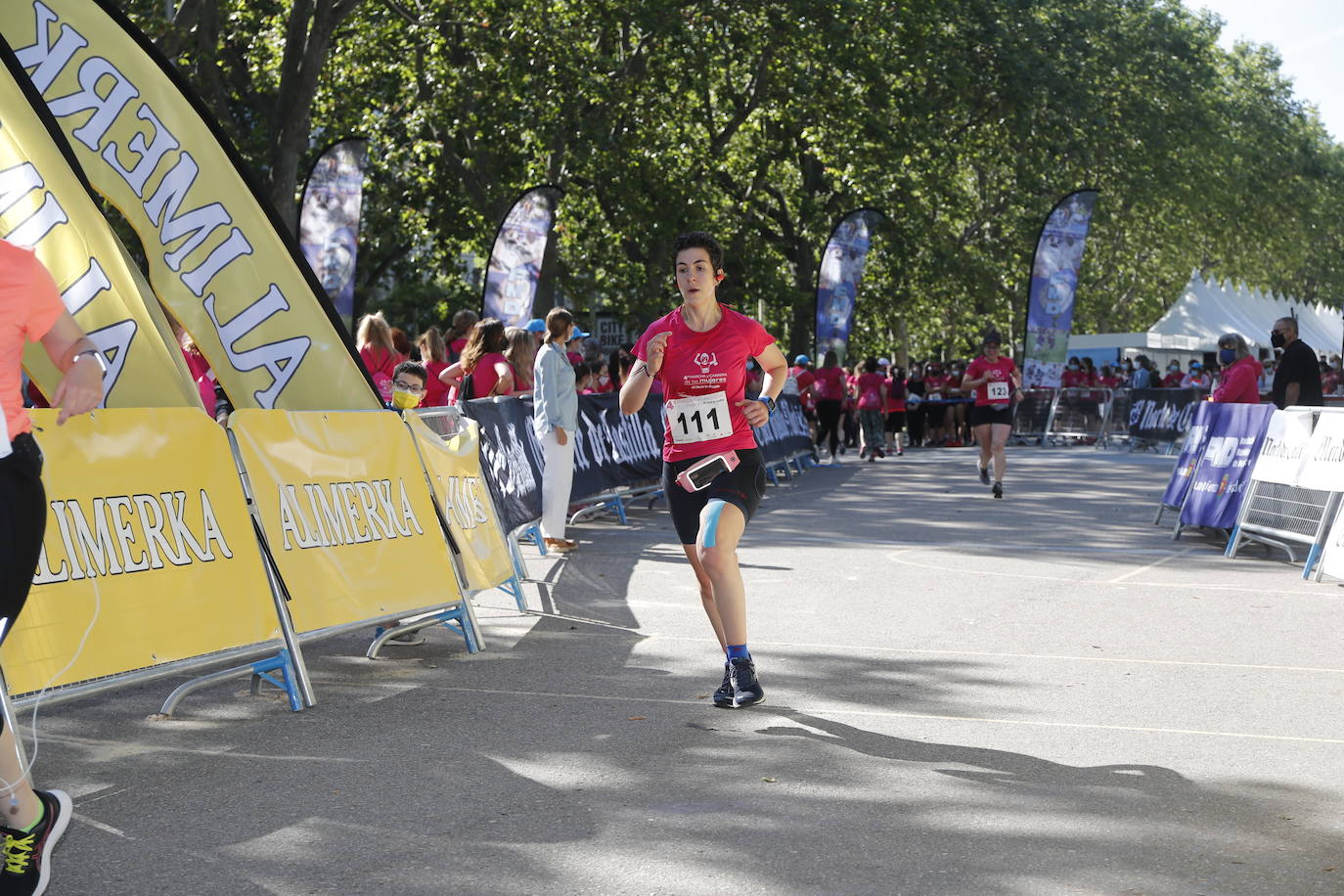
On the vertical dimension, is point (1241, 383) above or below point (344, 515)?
above

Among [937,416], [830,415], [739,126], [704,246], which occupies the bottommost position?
[830,415]

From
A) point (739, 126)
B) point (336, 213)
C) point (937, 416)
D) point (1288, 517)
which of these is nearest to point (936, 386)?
point (937, 416)

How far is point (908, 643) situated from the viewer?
830 centimetres

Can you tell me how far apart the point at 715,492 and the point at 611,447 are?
8569 mm

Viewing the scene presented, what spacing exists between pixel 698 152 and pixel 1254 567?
22251 millimetres

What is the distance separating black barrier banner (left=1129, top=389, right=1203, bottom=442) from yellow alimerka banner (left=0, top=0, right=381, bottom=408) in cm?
2174

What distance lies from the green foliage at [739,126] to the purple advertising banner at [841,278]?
3.11 meters

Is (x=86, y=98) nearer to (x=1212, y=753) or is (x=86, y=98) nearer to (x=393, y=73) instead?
(x=1212, y=753)

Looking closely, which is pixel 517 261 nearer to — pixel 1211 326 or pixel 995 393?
pixel 995 393

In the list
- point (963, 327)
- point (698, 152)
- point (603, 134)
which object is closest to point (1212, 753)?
point (603, 134)

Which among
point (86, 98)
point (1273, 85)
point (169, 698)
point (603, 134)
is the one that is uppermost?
point (1273, 85)

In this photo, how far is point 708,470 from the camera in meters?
6.73

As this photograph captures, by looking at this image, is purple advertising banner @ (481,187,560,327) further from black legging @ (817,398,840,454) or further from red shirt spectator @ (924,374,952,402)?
red shirt spectator @ (924,374,952,402)

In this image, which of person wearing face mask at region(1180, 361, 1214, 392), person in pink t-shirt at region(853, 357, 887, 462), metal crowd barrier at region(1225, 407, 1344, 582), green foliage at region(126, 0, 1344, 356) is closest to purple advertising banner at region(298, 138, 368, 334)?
green foliage at region(126, 0, 1344, 356)
